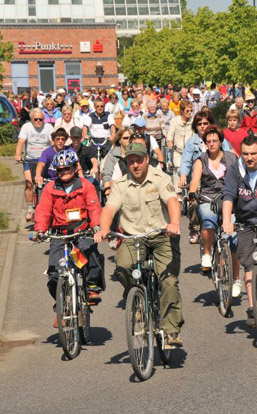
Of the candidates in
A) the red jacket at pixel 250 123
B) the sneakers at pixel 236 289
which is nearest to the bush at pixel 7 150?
the red jacket at pixel 250 123

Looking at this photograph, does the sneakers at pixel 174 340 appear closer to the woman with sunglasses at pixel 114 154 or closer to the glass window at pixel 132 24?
the woman with sunglasses at pixel 114 154

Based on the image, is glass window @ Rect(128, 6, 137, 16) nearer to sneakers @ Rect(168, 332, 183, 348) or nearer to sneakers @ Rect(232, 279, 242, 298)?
sneakers @ Rect(232, 279, 242, 298)

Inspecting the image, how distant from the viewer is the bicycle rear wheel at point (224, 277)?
10325 millimetres

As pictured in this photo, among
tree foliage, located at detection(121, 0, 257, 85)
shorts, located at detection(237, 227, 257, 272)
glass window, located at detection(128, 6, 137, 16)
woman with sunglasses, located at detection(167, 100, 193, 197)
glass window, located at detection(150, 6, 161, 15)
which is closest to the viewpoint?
shorts, located at detection(237, 227, 257, 272)

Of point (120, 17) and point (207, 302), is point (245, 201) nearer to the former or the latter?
point (207, 302)

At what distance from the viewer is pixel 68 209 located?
9.41 m

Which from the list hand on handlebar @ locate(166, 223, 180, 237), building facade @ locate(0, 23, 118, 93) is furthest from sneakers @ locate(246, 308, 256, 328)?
building facade @ locate(0, 23, 118, 93)

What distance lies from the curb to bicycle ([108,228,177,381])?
256 centimetres

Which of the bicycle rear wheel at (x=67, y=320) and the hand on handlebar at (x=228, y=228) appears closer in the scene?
the bicycle rear wheel at (x=67, y=320)

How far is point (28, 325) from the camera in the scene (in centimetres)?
1068

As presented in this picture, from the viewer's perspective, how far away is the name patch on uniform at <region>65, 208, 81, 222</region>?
936 cm

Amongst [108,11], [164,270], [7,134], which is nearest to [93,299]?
[164,270]

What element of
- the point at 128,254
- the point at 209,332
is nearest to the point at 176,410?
the point at 128,254

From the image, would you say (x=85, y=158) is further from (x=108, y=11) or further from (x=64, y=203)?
(x=108, y=11)
